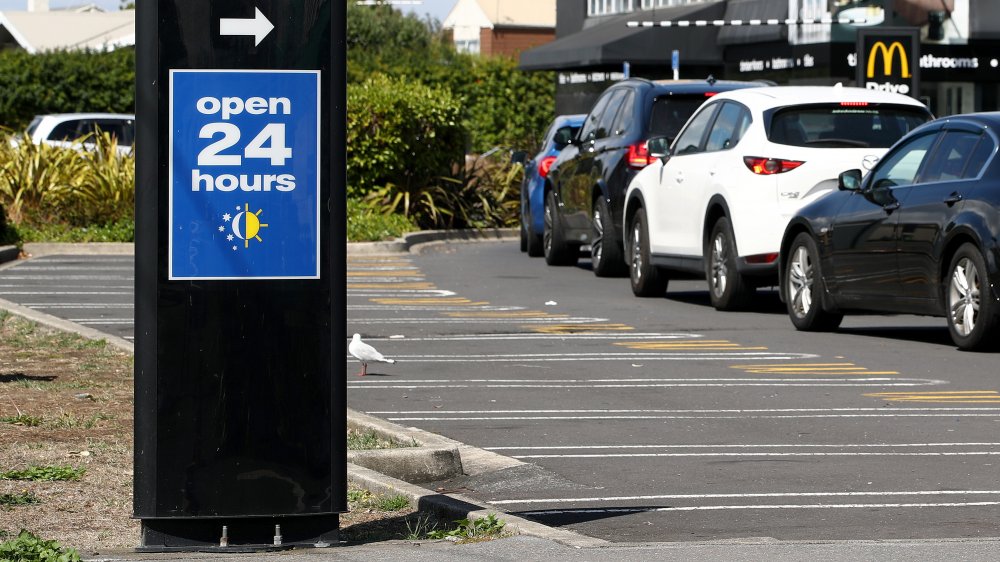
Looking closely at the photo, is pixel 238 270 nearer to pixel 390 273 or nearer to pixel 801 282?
pixel 801 282

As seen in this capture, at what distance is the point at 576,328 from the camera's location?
46.5 feet

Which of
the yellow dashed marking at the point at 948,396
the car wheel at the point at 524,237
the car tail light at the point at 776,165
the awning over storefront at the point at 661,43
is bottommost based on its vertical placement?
the yellow dashed marking at the point at 948,396

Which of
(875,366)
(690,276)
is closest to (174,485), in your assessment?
(875,366)

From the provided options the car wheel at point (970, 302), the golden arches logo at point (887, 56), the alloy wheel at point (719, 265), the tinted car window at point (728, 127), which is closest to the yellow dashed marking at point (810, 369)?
the car wheel at point (970, 302)

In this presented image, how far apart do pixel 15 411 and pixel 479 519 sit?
3.48 m

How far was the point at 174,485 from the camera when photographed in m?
5.92

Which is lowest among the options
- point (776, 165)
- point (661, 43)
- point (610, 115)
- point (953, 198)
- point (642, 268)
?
point (642, 268)

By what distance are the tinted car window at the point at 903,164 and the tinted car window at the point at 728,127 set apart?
1923mm

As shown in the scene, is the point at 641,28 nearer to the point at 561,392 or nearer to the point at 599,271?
the point at 599,271

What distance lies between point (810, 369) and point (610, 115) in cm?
782

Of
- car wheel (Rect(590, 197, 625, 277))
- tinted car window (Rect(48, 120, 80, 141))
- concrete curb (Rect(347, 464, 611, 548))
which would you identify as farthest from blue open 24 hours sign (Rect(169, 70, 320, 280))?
tinted car window (Rect(48, 120, 80, 141))

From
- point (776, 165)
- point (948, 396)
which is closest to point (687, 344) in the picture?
point (776, 165)

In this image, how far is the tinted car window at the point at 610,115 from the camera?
18703 millimetres

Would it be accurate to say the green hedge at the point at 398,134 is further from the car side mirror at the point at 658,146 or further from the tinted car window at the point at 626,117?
the car side mirror at the point at 658,146
